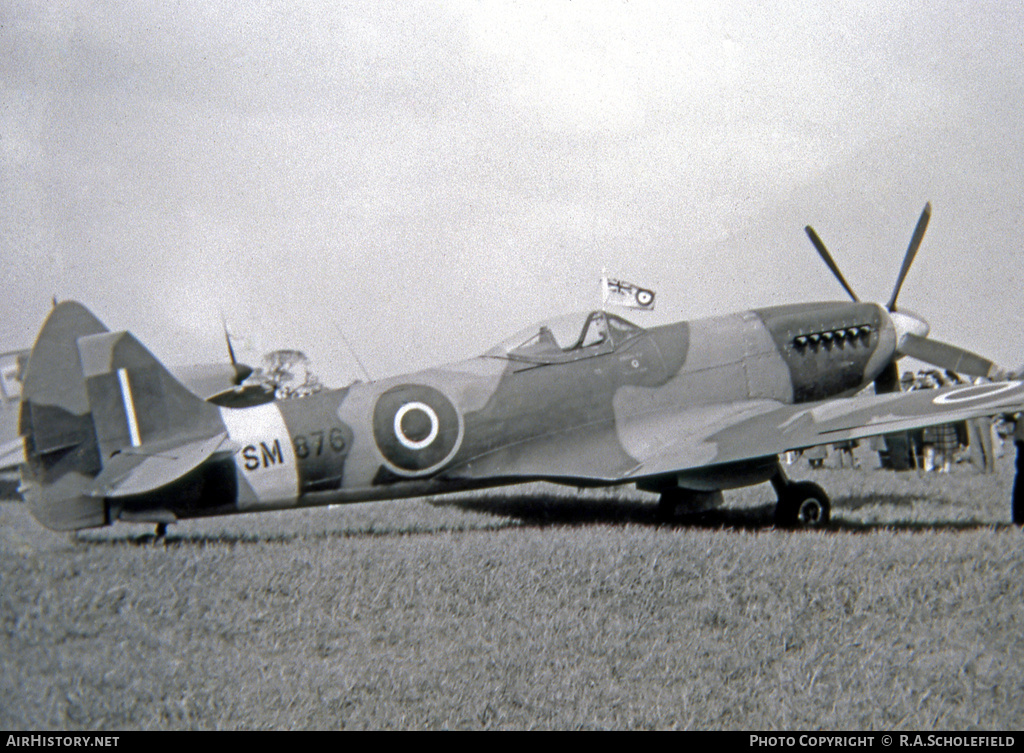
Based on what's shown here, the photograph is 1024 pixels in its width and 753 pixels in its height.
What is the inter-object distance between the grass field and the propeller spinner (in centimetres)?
357

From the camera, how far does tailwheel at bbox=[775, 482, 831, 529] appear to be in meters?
6.62

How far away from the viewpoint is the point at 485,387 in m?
6.89

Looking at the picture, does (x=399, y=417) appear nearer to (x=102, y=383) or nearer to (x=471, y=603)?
(x=102, y=383)

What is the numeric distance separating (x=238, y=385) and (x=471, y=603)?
8.84m

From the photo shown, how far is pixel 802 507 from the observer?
666 centimetres

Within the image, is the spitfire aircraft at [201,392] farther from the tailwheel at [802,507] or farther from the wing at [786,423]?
the tailwheel at [802,507]

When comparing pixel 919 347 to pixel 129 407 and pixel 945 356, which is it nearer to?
pixel 945 356

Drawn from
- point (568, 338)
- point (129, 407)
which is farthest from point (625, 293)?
point (129, 407)

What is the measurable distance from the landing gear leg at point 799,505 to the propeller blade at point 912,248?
3249 millimetres

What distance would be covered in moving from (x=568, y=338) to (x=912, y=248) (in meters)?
4.56

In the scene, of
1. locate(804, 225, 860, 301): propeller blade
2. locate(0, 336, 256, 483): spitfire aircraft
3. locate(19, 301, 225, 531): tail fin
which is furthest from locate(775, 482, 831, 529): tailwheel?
locate(0, 336, 256, 483): spitfire aircraft

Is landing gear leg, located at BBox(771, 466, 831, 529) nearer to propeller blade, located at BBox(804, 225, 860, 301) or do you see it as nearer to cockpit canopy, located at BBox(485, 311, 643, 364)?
cockpit canopy, located at BBox(485, 311, 643, 364)

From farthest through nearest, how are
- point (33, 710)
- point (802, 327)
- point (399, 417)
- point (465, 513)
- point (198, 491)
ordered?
point (465, 513) < point (802, 327) < point (399, 417) < point (198, 491) < point (33, 710)
